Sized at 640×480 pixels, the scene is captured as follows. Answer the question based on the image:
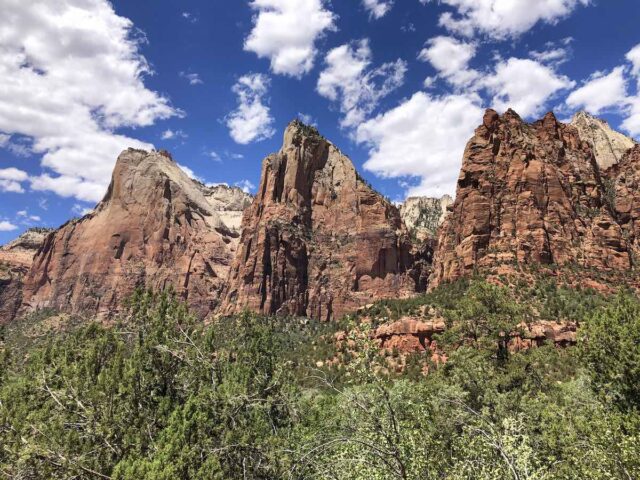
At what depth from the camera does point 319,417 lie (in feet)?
98.3

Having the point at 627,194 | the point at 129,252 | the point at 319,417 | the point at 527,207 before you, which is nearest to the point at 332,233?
the point at 527,207

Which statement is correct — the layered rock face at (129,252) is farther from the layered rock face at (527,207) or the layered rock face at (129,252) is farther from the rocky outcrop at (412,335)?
the rocky outcrop at (412,335)

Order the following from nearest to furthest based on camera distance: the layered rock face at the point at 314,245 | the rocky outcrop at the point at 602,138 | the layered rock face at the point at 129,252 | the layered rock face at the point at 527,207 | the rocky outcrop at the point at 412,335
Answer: the rocky outcrop at the point at 412,335 → the layered rock face at the point at 527,207 → the layered rock face at the point at 314,245 → the layered rock face at the point at 129,252 → the rocky outcrop at the point at 602,138

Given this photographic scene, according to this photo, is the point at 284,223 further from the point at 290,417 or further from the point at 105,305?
the point at 290,417

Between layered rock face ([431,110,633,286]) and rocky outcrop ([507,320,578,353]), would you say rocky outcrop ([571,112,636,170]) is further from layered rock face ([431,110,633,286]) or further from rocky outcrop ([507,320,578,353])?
rocky outcrop ([507,320,578,353])

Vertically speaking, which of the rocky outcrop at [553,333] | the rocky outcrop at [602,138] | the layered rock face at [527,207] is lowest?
the rocky outcrop at [553,333]

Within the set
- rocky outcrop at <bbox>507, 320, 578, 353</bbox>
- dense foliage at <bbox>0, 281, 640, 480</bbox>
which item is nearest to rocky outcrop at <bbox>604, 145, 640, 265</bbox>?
rocky outcrop at <bbox>507, 320, 578, 353</bbox>

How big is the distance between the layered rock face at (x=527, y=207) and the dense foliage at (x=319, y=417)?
2397 inches

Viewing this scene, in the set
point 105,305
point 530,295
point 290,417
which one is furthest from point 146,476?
point 105,305

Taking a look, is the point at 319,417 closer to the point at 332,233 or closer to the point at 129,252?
the point at 332,233

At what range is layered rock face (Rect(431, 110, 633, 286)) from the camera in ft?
279

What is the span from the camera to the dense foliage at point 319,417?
9.80m

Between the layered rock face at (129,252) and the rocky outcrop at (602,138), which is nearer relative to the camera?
the layered rock face at (129,252)

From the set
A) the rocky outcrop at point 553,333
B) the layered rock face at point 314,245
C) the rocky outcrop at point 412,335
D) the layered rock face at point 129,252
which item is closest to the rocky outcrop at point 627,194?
the rocky outcrop at point 553,333
